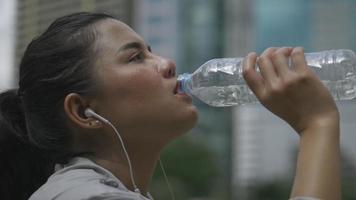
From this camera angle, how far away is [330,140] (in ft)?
4.90

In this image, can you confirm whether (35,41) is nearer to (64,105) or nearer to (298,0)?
(64,105)

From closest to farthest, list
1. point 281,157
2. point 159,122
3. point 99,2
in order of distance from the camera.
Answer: point 159,122
point 99,2
point 281,157

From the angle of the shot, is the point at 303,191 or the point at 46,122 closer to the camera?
the point at 303,191

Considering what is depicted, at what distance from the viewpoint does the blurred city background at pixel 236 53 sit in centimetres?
2095

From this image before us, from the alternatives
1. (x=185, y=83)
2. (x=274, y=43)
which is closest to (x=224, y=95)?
(x=185, y=83)

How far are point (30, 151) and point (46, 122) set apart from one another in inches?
4.7

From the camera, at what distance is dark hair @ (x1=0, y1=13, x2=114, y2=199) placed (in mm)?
1835

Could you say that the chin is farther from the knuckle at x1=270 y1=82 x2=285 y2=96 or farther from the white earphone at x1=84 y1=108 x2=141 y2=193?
the knuckle at x1=270 y1=82 x2=285 y2=96

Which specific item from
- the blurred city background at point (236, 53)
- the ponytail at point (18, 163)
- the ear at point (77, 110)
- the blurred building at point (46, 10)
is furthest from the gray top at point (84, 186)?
the blurred city background at point (236, 53)

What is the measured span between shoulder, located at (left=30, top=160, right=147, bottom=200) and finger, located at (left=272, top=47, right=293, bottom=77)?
36 cm

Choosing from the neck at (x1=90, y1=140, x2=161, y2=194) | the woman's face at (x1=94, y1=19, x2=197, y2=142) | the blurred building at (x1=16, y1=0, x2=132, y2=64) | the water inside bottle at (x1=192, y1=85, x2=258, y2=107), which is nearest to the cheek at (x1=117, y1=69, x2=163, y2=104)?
the woman's face at (x1=94, y1=19, x2=197, y2=142)

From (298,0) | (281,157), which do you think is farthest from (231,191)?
(298,0)

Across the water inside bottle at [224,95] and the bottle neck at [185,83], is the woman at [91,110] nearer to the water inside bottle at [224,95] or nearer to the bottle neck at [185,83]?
the bottle neck at [185,83]

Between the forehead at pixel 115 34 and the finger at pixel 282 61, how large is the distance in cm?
45
